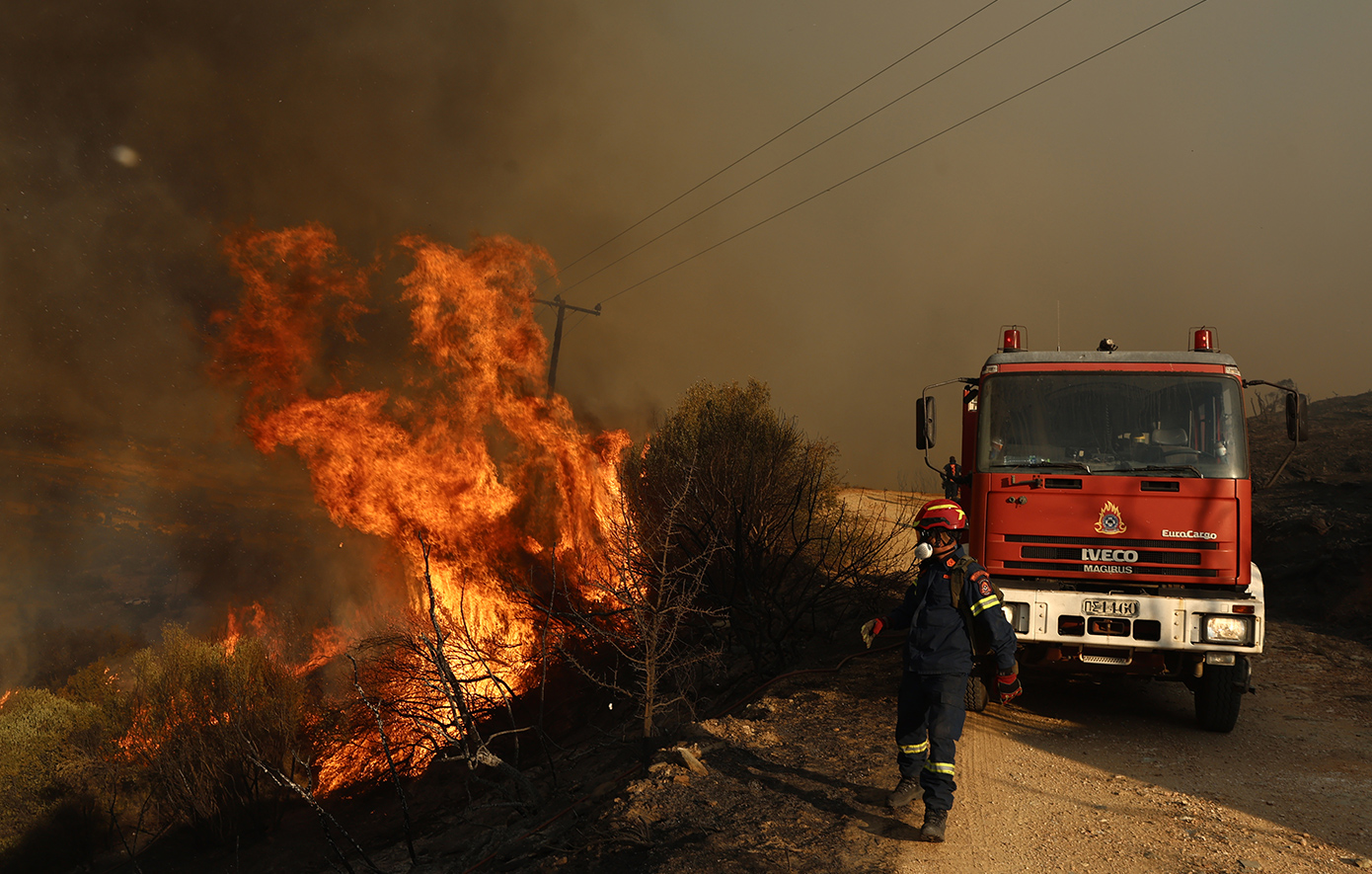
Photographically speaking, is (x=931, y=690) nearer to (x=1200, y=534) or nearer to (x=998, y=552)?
(x=998, y=552)

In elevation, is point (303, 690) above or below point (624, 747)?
below

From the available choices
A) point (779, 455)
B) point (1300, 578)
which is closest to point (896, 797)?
point (779, 455)

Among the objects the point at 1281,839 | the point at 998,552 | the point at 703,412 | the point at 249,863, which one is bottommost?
the point at 249,863

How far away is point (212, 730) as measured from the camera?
63.6 feet

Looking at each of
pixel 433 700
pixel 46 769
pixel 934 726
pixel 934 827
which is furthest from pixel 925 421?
pixel 46 769

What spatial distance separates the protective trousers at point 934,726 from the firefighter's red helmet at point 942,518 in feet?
3.01

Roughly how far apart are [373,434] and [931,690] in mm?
16222

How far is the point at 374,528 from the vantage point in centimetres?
1708

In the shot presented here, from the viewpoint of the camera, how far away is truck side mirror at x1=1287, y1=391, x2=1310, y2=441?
6.78m

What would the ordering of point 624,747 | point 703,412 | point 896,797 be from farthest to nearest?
point 703,412
point 624,747
point 896,797

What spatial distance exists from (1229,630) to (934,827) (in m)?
3.35

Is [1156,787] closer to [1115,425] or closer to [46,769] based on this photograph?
[1115,425]

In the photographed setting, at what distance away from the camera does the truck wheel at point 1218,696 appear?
21.5 ft

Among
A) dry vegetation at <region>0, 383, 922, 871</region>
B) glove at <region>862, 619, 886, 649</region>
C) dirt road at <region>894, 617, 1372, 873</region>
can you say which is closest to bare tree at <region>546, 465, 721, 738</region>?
dry vegetation at <region>0, 383, 922, 871</region>
